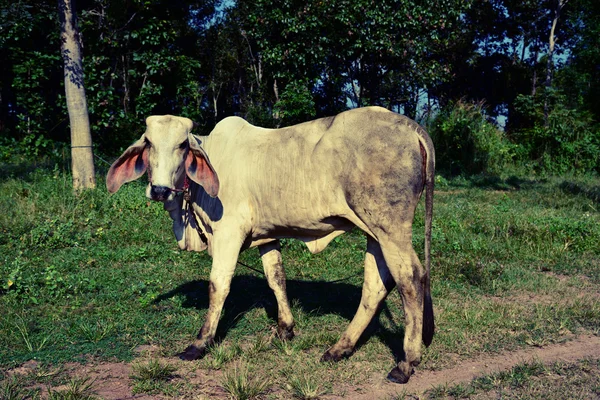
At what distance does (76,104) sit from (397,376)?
6.83 m

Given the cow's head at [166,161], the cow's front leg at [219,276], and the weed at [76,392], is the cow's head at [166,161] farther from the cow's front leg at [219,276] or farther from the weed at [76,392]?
the weed at [76,392]

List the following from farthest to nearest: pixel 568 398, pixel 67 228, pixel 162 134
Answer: pixel 67 228, pixel 162 134, pixel 568 398

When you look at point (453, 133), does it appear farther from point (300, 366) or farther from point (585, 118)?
point (300, 366)

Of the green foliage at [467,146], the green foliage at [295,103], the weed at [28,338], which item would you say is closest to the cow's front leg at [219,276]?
A: the weed at [28,338]

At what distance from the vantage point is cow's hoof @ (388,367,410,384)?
3605mm

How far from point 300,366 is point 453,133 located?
1178 centimetres

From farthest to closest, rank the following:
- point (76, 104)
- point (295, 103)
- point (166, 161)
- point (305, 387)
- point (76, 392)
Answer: point (295, 103), point (76, 104), point (166, 161), point (305, 387), point (76, 392)

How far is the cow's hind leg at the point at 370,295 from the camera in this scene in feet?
13.1

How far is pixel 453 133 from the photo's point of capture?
1459 centimetres

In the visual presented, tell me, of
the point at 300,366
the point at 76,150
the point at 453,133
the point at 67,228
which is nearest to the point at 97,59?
the point at 76,150

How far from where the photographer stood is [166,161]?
3.75m

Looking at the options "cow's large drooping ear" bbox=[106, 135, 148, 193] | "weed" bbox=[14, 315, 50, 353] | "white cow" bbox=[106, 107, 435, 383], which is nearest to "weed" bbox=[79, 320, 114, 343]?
"weed" bbox=[14, 315, 50, 353]

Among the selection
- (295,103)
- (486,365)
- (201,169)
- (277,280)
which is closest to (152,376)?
(277,280)

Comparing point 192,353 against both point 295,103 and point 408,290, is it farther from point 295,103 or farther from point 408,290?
point 295,103
